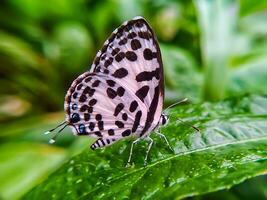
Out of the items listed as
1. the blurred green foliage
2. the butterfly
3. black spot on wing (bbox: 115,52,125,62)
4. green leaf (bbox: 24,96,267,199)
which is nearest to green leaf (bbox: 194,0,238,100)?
the blurred green foliage

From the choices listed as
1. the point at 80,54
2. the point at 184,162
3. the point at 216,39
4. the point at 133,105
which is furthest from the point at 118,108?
the point at 80,54

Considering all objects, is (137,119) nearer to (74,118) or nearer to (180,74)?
(74,118)

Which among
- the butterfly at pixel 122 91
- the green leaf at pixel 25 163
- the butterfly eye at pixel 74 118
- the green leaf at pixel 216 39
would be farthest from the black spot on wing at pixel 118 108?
the green leaf at pixel 25 163

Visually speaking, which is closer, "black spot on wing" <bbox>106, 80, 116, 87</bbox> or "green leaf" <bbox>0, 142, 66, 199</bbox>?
"black spot on wing" <bbox>106, 80, 116, 87</bbox>

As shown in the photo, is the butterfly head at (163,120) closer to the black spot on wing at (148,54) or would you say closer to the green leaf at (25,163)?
the black spot on wing at (148,54)

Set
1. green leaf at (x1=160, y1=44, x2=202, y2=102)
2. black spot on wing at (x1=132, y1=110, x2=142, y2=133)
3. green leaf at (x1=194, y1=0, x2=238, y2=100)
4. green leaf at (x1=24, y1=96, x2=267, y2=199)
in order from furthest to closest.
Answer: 1. green leaf at (x1=160, y1=44, x2=202, y2=102)
2. green leaf at (x1=194, y1=0, x2=238, y2=100)
3. black spot on wing at (x1=132, y1=110, x2=142, y2=133)
4. green leaf at (x1=24, y1=96, x2=267, y2=199)

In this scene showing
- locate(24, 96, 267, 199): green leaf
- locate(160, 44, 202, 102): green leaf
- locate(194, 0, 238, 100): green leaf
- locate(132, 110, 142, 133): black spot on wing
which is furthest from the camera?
locate(160, 44, 202, 102): green leaf

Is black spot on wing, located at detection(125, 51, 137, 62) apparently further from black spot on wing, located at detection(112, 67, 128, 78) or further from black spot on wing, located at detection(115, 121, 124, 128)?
black spot on wing, located at detection(115, 121, 124, 128)

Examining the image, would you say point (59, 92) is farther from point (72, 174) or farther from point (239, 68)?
point (72, 174)
